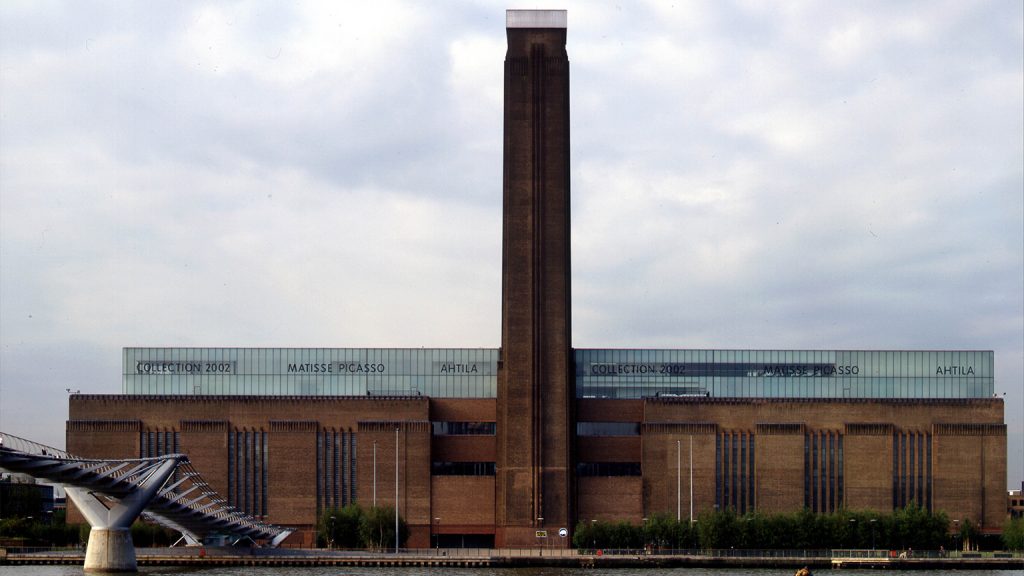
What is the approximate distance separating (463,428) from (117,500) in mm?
41925

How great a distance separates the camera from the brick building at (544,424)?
141 meters

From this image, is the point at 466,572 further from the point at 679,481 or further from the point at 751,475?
the point at 751,475

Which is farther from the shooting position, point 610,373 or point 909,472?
point 610,373

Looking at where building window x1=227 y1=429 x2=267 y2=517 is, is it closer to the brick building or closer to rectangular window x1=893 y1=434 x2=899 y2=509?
the brick building

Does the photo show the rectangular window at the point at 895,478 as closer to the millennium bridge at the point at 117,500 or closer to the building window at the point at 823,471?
the building window at the point at 823,471

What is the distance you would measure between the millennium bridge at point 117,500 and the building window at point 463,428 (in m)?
23.6

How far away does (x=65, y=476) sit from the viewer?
327 feet

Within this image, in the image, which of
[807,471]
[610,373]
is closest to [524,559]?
[610,373]

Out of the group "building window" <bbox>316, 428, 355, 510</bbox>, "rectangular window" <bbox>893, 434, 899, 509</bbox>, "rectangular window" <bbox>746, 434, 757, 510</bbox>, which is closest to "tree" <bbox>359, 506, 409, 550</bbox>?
"building window" <bbox>316, 428, 355, 510</bbox>

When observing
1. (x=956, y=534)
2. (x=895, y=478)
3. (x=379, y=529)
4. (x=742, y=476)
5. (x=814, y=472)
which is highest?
(x=814, y=472)

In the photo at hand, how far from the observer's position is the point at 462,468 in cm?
14438

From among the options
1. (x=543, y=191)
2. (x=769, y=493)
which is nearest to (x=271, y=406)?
(x=543, y=191)

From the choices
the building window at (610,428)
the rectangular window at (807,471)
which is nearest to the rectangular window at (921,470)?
the rectangular window at (807,471)

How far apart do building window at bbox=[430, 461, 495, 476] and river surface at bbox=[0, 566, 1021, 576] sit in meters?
22.4
